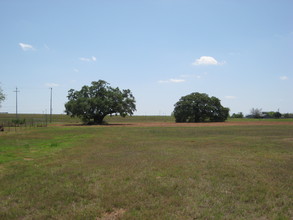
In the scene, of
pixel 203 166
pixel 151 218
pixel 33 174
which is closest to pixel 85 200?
pixel 151 218

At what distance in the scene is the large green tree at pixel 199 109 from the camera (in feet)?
216

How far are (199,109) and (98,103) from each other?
28731 mm

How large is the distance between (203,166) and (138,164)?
2388 mm

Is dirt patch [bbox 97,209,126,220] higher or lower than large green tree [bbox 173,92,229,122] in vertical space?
lower

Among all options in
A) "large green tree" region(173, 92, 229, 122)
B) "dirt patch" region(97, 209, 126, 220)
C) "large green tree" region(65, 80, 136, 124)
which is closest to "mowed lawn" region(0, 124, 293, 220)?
"dirt patch" region(97, 209, 126, 220)

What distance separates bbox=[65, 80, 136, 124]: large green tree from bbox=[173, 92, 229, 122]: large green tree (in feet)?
53.2

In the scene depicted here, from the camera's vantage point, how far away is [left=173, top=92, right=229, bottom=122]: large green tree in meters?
65.9

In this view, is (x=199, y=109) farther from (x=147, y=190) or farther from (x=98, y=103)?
(x=147, y=190)

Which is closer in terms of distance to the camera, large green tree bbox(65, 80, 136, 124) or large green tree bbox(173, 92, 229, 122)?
large green tree bbox(65, 80, 136, 124)

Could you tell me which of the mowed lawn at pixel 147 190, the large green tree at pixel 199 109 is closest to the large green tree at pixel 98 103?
the large green tree at pixel 199 109

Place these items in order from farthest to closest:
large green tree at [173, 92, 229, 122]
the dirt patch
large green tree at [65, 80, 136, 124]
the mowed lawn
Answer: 1. large green tree at [173, 92, 229, 122]
2. large green tree at [65, 80, 136, 124]
3. the mowed lawn
4. the dirt patch

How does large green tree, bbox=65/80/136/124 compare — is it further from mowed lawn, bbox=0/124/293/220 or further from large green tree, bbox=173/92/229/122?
mowed lawn, bbox=0/124/293/220

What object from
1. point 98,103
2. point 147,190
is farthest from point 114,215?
point 98,103

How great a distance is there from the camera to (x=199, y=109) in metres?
65.9
